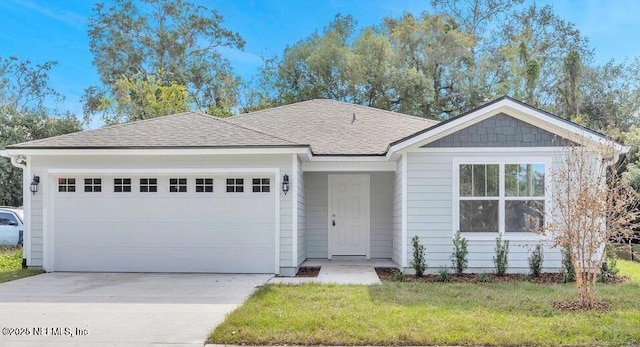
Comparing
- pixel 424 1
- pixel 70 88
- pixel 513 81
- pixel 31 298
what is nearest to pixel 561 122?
pixel 31 298

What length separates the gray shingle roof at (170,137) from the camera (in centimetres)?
1044

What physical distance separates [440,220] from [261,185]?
364cm

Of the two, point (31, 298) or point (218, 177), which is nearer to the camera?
point (31, 298)

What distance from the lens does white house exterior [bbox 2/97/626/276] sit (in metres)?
10.3

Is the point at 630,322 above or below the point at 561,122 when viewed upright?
below

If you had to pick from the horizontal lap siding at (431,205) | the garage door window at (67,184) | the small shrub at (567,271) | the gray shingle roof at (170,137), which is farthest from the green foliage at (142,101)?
the small shrub at (567,271)

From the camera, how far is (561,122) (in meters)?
9.95

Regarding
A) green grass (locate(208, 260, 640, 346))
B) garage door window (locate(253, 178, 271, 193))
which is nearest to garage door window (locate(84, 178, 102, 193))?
garage door window (locate(253, 178, 271, 193))

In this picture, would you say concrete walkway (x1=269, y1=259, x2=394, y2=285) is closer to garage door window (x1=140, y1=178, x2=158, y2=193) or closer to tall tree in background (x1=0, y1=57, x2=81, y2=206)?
garage door window (x1=140, y1=178, x2=158, y2=193)

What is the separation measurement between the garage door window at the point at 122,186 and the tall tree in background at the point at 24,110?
1626 centimetres

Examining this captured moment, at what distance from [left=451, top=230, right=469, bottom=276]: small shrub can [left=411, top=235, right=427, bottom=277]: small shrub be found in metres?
0.61

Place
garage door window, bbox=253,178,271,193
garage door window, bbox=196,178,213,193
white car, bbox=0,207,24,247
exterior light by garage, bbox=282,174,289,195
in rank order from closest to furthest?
1. exterior light by garage, bbox=282,174,289,195
2. garage door window, bbox=253,178,271,193
3. garage door window, bbox=196,178,213,193
4. white car, bbox=0,207,24,247

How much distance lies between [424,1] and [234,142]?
2406 cm

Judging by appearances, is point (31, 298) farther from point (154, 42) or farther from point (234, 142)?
point (154, 42)
